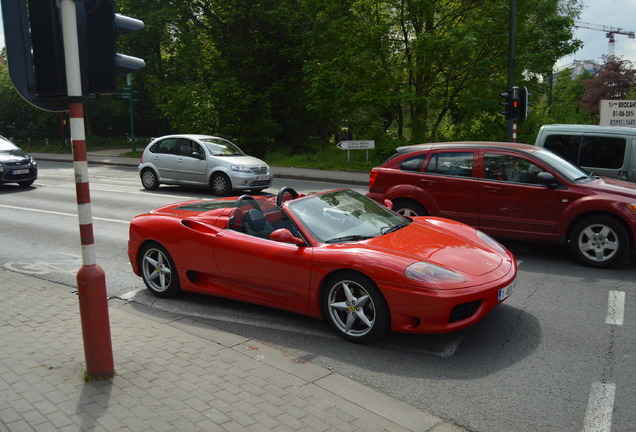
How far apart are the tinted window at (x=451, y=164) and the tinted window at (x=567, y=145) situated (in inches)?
102

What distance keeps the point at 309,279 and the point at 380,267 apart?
75cm

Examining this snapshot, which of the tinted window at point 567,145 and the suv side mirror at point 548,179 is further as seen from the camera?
the tinted window at point 567,145

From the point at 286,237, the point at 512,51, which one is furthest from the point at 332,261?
the point at 512,51

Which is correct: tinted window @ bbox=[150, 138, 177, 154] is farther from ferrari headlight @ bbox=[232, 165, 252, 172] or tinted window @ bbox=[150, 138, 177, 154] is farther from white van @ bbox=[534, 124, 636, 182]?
white van @ bbox=[534, 124, 636, 182]

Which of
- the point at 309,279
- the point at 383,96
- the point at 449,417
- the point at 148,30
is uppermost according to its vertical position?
the point at 148,30

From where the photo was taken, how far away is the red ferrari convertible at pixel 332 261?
516cm

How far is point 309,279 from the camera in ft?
18.4

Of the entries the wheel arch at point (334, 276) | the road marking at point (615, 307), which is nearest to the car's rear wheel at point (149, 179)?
the wheel arch at point (334, 276)

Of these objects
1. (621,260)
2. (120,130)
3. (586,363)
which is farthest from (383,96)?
(120,130)

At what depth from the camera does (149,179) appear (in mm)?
17859

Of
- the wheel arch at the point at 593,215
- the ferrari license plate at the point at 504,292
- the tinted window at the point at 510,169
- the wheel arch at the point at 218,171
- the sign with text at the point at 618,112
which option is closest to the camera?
the ferrari license plate at the point at 504,292

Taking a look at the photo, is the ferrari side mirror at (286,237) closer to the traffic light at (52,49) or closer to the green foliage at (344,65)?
the traffic light at (52,49)

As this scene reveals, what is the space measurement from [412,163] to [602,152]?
11.9 ft

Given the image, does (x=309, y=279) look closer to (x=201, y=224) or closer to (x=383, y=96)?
(x=201, y=224)
